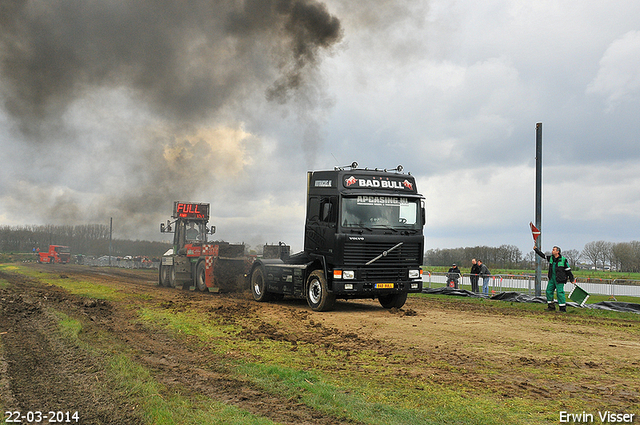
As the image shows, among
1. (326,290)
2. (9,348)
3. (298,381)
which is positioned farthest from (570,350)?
(9,348)

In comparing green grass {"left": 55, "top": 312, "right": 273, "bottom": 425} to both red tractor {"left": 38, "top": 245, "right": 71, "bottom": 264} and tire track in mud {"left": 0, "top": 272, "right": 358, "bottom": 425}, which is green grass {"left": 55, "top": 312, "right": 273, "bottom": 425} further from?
red tractor {"left": 38, "top": 245, "right": 71, "bottom": 264}

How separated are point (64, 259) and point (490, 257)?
5340 cm

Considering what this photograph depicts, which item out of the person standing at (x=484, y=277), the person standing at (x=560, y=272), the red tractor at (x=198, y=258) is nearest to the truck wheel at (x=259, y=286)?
the red tractor at (x=198, y=258)

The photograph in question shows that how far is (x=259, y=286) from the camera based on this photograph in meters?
16.8

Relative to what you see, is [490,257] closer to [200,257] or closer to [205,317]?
[200,257]

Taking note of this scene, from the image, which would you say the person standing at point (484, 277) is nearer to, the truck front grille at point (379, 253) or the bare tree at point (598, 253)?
the truck front grille at point (379, 253)

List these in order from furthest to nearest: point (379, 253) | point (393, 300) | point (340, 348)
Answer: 1. point (393, 300)
2. point (379, 253)
3. point (340, 348)

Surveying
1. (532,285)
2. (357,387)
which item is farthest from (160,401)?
(532,285)

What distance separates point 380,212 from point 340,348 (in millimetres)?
5447

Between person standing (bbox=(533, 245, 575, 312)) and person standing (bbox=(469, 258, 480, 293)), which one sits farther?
person standing (bbox=(469, 258, 480, 293))

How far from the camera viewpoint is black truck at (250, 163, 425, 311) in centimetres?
1298

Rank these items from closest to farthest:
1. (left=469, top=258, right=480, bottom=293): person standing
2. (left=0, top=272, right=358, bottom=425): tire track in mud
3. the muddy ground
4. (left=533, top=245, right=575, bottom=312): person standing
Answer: (left=0, top=272, right=358, bottom=425): tire track in mud < the muddy ground < (left=533, top=245, right=575, bottom=312): person standing < (left=469, top=258, right=480, bottom=293): person standing

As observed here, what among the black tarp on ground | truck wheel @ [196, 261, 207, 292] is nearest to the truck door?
truck wheel @ [196, 261, 207, 292]

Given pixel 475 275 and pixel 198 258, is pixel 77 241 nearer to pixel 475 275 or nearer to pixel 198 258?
pixel 198 258
